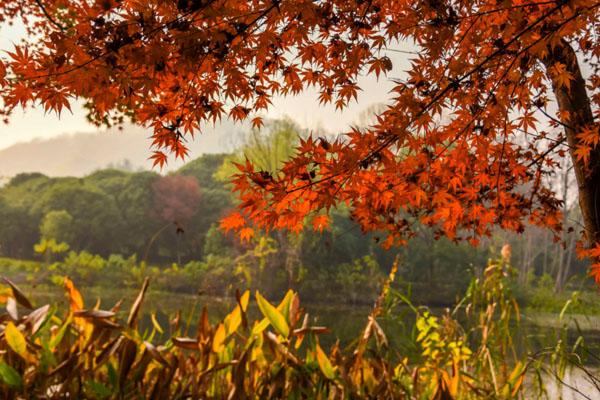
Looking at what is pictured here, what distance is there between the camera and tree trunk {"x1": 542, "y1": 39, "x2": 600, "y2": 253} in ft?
10.5

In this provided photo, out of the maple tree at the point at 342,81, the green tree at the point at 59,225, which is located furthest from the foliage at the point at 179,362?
the green tree at the point at 59,225

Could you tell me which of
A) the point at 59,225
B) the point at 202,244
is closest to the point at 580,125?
the point at 202,244

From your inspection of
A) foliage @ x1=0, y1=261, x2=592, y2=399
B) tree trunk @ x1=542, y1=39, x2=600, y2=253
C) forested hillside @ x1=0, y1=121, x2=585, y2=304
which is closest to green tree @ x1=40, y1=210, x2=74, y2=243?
forested hillside @ x1=0, y1=121, x2=585, y2=304

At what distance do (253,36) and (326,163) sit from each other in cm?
60

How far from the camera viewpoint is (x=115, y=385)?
7.69ft

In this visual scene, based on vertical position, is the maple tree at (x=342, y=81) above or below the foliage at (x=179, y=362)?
above

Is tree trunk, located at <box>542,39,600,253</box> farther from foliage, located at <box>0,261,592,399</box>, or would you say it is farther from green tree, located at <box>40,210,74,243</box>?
green tree, located at <box>40,210,74,243</box>

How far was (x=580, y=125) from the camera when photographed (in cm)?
330

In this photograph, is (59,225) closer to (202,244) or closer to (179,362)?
(202,244)

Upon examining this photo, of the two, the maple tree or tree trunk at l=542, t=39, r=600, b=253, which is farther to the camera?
tree trunk at l=542, t=39, r=600, b=253

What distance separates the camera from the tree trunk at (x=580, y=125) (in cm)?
320

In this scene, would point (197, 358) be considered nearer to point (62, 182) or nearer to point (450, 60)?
point (450, 60)

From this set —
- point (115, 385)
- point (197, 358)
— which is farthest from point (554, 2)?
point (115, 385)

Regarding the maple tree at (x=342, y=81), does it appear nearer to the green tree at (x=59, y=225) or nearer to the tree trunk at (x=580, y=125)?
the tree trunk at (x=580, y=125)
